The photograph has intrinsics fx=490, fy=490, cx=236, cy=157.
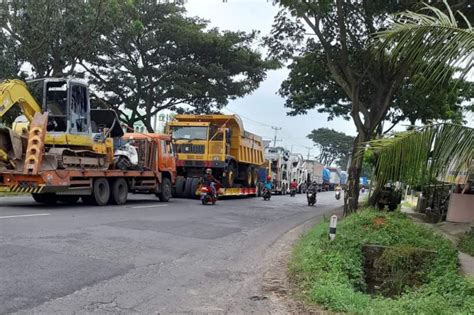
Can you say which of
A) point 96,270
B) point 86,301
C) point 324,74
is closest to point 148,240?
point 96,270

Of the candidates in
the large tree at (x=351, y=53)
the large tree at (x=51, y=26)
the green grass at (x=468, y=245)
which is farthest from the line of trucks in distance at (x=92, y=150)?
the green grass at (x=468, y=245)

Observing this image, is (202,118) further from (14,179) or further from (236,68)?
(14,179)

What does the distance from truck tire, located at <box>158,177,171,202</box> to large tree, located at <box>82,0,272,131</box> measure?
28.2ft

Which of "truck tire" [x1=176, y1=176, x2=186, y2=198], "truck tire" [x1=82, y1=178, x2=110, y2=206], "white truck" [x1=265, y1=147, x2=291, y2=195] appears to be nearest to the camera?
"truck tire" [x1=82, y1=178, x2=110, y2=206]

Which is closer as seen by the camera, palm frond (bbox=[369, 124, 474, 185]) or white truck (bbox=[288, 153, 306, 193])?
palm frond (bbox=[369, 124, 474, 185])

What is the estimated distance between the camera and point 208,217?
1452 cm

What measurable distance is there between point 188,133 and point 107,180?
25.4 ft

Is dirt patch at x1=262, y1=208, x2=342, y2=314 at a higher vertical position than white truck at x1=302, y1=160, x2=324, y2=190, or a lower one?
lower

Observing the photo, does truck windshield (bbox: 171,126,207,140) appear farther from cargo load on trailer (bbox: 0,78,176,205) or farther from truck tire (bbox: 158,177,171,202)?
cargo load on trailer (bbox: 0,78,176,205)

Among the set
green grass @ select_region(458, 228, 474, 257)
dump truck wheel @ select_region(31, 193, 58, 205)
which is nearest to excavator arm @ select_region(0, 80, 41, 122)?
dump truck wheel @ select_region(31, 193, 58, 205)

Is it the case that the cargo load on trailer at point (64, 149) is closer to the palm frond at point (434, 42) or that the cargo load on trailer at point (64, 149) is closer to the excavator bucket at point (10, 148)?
the excavator bucket at point (10, 148)

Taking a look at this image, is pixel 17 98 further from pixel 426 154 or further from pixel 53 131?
pixel 426 154

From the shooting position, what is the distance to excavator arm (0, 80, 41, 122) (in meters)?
13.0

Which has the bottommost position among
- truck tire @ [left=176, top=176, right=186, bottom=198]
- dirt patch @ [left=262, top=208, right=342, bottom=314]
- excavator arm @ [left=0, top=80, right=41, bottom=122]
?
dirt patch @ [left=262, top=208, right=342, bottom=314]
